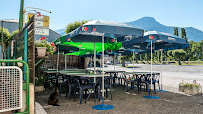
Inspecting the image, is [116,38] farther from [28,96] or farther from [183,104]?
[28,96]

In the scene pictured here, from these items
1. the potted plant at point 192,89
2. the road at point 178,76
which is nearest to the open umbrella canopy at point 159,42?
the potted plant at point 192,89

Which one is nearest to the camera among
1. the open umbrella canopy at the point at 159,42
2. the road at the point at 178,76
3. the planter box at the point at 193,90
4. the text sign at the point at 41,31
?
the open umbrella canopy at the point at 159,42

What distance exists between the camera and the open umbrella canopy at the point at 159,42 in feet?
20.0

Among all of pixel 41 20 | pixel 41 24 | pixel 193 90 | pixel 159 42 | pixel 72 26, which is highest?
pixel 72 26

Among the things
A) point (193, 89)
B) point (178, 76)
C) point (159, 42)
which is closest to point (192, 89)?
point (193, 89)

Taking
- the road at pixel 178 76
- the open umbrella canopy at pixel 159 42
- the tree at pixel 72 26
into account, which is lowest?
the road at pixel 178 76

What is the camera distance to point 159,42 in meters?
8.84

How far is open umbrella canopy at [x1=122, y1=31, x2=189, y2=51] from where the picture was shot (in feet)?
20.0

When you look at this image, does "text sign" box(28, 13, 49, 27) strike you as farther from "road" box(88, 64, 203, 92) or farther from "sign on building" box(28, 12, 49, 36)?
"road" box(88, 64, 203, 92)

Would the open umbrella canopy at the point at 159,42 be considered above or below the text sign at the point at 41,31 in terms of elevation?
below

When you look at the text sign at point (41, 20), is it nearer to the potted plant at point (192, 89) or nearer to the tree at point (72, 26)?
the potted plant at point (192, 89)

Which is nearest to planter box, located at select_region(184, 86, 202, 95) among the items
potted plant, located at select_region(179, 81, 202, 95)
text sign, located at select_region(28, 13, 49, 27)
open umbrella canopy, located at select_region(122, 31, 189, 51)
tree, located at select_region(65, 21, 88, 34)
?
potted plant, located at select_region(179, 81, 202, 95)

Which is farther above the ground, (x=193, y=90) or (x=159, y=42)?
(x=159, y=42)

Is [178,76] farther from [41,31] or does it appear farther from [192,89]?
[41,31]
